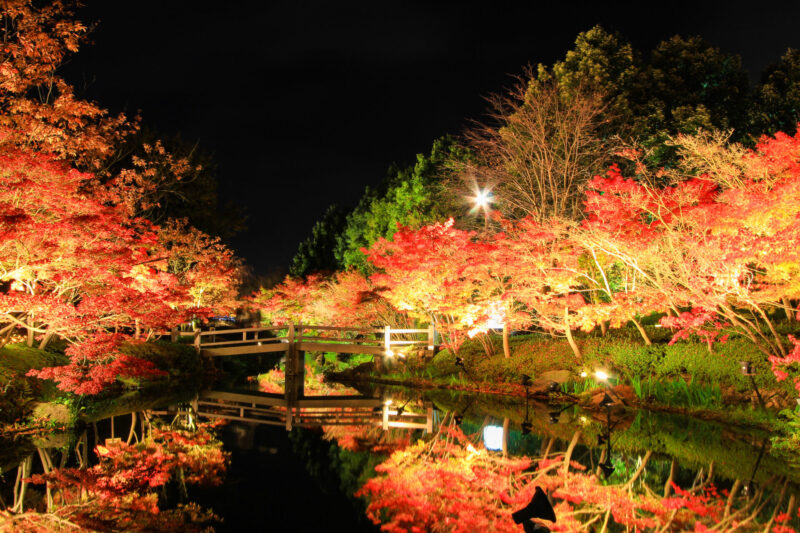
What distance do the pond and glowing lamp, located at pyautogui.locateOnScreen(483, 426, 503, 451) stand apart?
29 mm

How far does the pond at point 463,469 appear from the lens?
4.80m

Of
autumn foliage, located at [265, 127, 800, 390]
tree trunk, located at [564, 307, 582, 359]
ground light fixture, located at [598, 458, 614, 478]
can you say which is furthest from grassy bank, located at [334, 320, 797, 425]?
ground light fixture, located at [598, 458, 614, 478]

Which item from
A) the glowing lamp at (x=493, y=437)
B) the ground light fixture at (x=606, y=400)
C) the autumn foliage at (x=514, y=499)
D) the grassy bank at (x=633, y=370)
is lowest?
the autumn foliage at (x=514, y=499)

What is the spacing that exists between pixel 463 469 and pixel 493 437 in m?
1.77

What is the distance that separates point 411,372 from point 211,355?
6753mm

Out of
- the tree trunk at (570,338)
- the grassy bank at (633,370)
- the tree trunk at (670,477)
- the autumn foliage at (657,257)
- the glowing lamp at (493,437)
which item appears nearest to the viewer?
the tree trunk at (670,477)

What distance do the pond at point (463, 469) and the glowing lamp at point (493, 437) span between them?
0.10 ft

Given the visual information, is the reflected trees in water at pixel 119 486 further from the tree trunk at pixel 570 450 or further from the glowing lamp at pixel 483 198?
the glowing lamp at pixel 483 198

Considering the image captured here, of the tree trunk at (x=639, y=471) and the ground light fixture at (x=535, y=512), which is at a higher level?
the ground light fixture at (x=535, y=512)

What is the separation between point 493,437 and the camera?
26.0ft

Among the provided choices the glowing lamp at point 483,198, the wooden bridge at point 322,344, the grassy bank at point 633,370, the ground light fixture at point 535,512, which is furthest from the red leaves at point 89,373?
the glowing lamp at point 483,198

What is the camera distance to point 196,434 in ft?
28.0

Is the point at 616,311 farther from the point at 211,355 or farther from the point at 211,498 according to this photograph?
the point at 211,355

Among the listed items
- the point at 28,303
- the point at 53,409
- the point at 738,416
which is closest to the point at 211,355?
the point at 53,409
